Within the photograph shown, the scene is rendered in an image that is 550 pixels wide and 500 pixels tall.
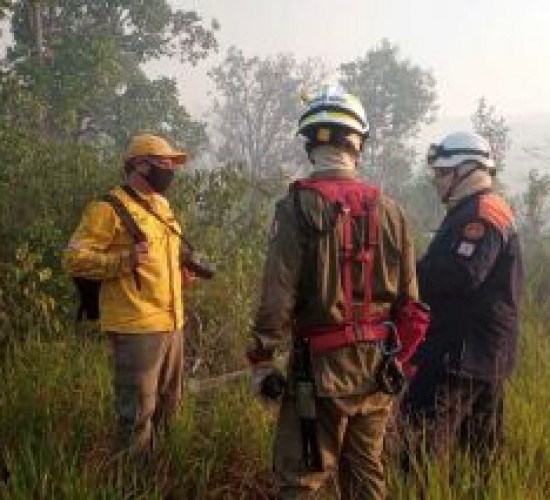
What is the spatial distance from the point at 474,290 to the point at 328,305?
4.36 ft

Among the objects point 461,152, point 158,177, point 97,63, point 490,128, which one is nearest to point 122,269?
point 158,177

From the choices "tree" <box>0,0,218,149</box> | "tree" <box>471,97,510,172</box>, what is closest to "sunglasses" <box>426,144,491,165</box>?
"tree" <box>0,0,218,149</box>

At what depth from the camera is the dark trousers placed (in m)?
4.17

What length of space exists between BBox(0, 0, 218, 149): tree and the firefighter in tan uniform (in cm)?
849

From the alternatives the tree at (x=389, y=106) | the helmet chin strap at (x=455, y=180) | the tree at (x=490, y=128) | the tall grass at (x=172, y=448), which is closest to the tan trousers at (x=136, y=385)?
the tall grass at (x=172, y=448)

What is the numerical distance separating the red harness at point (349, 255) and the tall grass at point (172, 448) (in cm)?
79

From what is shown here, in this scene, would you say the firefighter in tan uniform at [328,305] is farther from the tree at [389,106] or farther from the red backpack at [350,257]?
the tree at [389,106]

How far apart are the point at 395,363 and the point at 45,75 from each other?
44.9 ft

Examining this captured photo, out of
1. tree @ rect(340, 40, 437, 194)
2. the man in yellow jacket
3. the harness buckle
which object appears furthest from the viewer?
tree @ rect(340, 40, 437, 194)

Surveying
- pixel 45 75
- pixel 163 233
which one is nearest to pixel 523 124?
pixel 45 75

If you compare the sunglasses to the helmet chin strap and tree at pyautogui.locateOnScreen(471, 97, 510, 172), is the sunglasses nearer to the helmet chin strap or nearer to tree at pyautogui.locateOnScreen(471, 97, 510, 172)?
the helmet chin strap

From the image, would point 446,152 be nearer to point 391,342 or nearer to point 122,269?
point 391,342

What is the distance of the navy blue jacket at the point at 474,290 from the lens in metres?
4.11

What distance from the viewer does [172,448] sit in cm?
425
